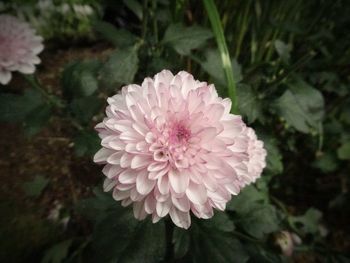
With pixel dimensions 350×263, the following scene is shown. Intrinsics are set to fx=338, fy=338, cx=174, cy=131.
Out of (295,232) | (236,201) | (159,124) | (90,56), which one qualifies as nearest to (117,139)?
(159,124)

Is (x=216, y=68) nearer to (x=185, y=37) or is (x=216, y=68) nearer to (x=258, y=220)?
(x=185, y=37)

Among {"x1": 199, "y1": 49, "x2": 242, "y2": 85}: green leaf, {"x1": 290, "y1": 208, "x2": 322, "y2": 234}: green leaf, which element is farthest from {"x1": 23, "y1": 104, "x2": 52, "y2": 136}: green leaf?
{"x1": 290, "y1": 208, "x2": 322, "y2": 234}: green leaf

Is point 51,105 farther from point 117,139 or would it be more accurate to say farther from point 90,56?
point 90,56

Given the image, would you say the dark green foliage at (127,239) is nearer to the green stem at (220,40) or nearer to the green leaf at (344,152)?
the green stem at (220,40)

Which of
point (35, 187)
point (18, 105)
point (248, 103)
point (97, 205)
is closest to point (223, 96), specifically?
point (248, 103)

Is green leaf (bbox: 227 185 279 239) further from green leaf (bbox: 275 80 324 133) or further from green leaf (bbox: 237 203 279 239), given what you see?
green leaf (bbox: 275 80 324 133)
